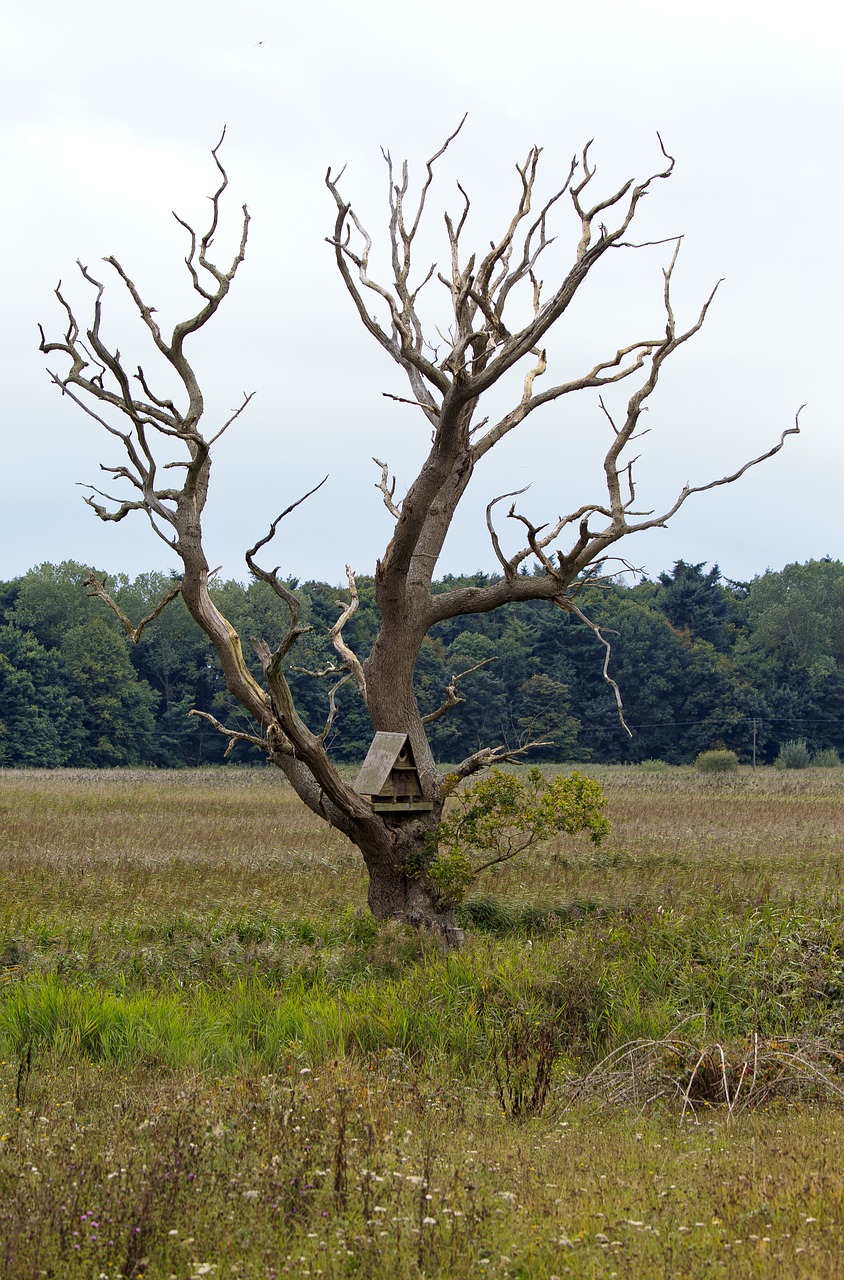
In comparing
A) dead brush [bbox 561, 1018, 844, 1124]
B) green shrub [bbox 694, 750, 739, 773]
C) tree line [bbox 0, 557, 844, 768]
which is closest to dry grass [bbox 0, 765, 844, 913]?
dead brush [bbox 561, 1018, 844, 1124]

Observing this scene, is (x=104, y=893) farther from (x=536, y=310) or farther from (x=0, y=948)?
(x=536, y=310)

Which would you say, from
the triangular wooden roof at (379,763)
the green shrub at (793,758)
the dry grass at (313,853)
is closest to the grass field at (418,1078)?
the dry grass at (313,853)

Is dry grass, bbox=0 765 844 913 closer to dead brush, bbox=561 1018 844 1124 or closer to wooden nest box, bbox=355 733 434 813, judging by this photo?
wooden nest box, bbox=355 733 434 813

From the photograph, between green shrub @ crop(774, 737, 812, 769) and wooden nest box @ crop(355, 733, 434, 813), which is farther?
green shrub @ crop(774, 737, 812, 769)

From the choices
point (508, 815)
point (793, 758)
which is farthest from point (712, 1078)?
point (793, 758)

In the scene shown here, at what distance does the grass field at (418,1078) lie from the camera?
4.74m

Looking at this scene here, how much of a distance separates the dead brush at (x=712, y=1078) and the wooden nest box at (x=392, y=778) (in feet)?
13.7

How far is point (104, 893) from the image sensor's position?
14.8m

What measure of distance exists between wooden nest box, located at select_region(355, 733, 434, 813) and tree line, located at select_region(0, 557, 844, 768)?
5244 cm

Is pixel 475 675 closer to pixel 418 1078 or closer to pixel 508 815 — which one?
pixel 508 815

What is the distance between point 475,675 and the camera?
70.2 m

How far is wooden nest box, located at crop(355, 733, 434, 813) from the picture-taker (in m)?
11.7

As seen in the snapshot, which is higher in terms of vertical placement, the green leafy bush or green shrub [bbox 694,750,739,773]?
the green leafy bush

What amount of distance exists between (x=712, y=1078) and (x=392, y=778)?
4.96 m
